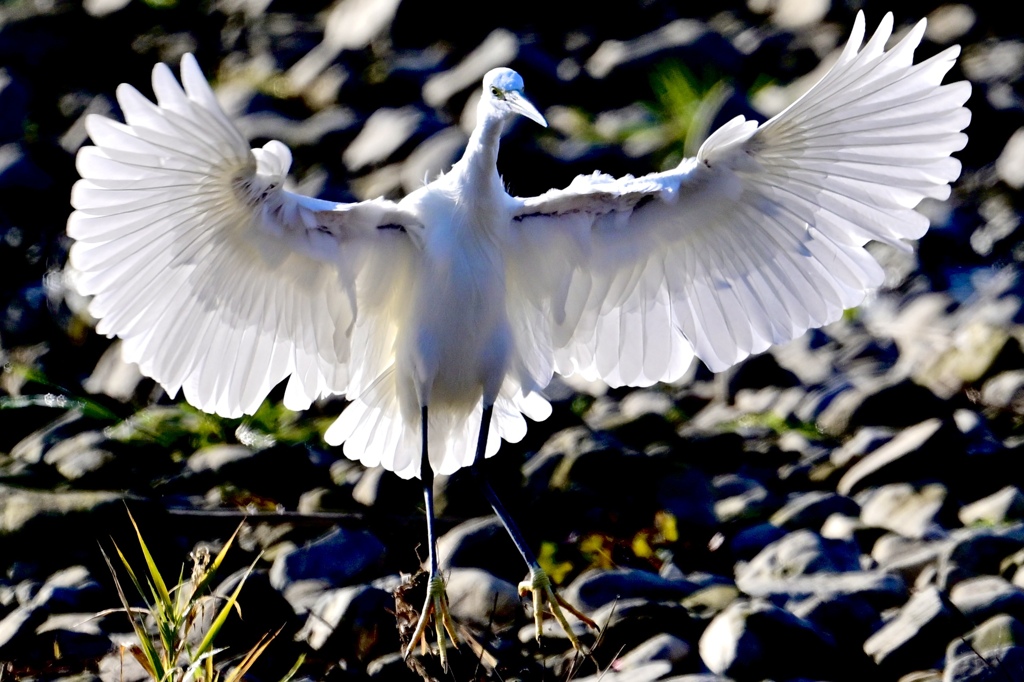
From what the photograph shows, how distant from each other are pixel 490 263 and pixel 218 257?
1078 millimetres

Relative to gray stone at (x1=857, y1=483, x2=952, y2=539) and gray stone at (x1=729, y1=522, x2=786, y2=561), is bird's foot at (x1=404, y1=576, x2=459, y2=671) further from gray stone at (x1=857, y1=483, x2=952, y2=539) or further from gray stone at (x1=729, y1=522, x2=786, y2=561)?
gray stone at (x1=857, y1=483, x2=952, y2=539)

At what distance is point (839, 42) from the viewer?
43.1 ft

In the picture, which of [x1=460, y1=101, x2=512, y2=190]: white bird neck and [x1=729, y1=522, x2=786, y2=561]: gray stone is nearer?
[x1=460, y1=101, x2=512, y2=190]: white bird neck

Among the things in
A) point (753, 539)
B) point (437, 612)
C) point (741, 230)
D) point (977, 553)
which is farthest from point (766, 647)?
point (741, 230)

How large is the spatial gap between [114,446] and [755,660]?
443 cm

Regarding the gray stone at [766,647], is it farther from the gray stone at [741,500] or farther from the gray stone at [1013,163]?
the gray stone at [1013,163]

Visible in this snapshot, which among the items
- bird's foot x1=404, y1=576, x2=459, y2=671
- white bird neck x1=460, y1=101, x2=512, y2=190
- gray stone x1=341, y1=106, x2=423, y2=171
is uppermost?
white bird neck x1=460, y1=101, x2=512, y2=190

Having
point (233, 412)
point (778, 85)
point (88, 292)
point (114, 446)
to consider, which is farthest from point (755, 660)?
point (778, 85)

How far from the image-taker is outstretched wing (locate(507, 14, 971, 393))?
16.7 ft

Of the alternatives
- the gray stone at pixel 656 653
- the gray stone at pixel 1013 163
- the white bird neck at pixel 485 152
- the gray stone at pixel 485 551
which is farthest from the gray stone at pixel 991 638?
the gray stone at pixel 1013 163

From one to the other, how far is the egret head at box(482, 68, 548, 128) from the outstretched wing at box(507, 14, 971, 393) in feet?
1.23

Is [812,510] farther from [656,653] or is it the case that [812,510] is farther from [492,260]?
[492,260]

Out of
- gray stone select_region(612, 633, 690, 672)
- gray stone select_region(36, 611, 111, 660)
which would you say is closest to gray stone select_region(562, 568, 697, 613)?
gray stone select_region(612, 633, 690, 672)

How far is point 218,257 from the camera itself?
16.6 ft
